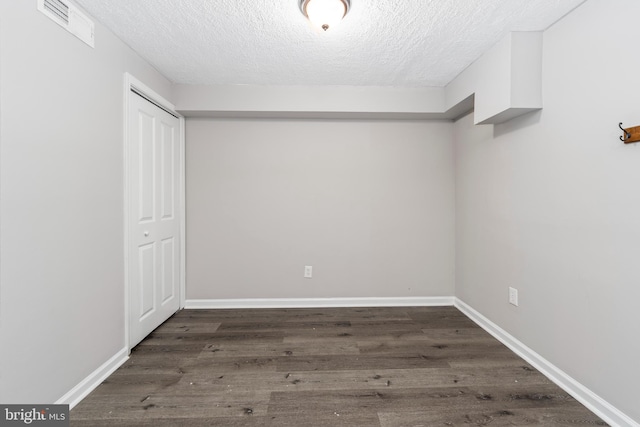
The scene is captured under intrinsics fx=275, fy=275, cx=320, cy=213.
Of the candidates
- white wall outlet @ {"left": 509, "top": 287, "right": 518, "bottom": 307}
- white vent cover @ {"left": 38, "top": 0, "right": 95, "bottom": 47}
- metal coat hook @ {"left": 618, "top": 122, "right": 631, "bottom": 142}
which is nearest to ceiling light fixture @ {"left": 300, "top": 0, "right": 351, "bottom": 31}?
white vent cover @ {"left": 38, "top": 0, "right": 95, "bottom": 47}

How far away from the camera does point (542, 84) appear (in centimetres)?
191

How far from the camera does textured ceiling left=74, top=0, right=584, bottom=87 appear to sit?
1.67 meters

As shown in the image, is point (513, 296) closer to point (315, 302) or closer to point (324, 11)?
point (315, 302)

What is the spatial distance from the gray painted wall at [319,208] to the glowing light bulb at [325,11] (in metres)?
1.39

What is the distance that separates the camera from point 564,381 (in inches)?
68.9

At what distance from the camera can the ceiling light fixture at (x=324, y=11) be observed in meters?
1.58

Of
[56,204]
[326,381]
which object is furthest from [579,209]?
[56,204]

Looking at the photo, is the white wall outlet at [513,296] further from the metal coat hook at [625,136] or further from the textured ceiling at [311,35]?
the textured ceiling at [311,35]

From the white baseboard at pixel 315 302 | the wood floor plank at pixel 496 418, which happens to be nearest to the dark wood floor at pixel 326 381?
the wood floor plank at pixel 496 418

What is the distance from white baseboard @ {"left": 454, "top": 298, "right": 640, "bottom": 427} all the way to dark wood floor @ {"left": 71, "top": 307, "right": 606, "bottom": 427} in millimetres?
49

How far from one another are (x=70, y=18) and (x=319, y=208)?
233cm

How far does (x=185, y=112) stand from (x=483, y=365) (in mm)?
3449

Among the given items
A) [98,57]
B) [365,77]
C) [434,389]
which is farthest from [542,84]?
[98,57]

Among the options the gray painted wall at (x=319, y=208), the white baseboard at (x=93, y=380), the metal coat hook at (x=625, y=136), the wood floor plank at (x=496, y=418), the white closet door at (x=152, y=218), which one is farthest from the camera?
the gray painted wall at (x=319, y=208)
